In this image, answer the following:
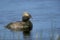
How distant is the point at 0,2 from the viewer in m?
25.4

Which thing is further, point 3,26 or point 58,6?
point 58,6

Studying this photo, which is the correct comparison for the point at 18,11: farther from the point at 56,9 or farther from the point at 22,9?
the point at 56,9

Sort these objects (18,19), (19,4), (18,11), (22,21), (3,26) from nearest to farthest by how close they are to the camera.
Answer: (3,26) → (22,21) → (18,19) → (18,11) → (19,4)

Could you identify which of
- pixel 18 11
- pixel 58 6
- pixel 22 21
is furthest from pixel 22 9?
pixel 22 21

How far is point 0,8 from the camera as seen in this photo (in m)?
22.9

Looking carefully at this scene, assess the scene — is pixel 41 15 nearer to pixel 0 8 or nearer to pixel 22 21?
pixel 22 21

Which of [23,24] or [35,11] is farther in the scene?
[35,11]

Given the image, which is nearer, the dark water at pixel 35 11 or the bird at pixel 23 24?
the bird at pixel 23 24

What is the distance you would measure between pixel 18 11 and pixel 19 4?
2.32 m

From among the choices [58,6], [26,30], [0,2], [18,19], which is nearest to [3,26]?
[26,30]

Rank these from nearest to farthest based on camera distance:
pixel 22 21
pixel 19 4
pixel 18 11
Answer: pixel 22 21 < pixel 18 11 < pixel 19 4

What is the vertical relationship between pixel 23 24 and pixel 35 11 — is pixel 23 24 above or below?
below

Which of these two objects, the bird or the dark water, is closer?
the bird

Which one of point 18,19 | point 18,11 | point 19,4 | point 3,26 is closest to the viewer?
point 3,26
